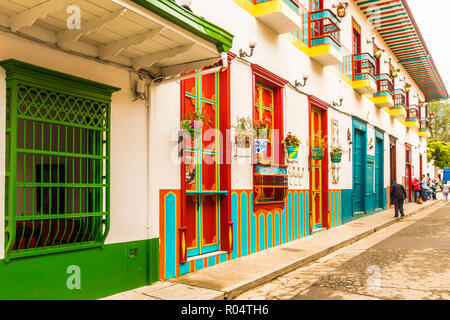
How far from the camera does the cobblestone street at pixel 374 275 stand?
566 centimetres

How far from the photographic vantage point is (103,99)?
5.19m

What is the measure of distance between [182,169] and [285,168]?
137 inches

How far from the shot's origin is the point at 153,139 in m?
6.00

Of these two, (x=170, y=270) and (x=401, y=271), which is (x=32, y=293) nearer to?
(x=170, y=270)

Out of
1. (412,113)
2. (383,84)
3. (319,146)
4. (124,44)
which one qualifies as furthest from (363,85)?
(412,113)

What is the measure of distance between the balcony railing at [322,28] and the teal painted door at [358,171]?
15.9ft

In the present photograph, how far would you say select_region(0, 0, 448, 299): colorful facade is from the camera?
438 centimetres

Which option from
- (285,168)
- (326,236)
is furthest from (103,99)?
(326,236)

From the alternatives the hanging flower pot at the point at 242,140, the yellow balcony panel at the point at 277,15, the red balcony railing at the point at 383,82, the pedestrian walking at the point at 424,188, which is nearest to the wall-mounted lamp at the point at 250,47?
the yellow balcony panel at the point at 277,15

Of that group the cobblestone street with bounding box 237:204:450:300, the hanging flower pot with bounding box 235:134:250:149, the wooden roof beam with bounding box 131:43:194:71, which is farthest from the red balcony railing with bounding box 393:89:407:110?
the wooden roof beam with bounding box 131:43:194:71

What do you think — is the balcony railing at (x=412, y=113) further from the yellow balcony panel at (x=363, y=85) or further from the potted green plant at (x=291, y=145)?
the potted green plant at (x=291, y=145)

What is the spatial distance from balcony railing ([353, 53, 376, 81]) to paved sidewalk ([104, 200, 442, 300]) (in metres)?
6.78

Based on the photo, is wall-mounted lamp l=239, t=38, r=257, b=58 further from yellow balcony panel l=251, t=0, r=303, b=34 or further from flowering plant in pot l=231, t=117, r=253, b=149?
flowering plant in pot l=231, t=117, r=253, b=149
